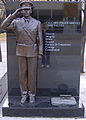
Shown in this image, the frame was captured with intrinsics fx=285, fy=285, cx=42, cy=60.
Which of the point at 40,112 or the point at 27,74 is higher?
the point at 27,74

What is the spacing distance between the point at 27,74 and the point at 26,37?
815 mm

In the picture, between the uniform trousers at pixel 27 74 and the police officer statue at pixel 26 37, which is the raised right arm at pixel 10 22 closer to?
the police officer statue at pixel 26 37

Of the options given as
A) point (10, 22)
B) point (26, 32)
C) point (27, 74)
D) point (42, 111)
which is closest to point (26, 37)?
point (26, 32)

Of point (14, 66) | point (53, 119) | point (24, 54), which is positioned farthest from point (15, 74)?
point (53, 119)

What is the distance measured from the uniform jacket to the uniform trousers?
141mm

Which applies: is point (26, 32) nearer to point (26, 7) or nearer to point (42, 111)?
point (26, 7)

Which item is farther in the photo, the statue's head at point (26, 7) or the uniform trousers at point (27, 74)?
the uniform trousers at point (27, 74)

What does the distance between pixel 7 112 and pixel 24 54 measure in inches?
48.8

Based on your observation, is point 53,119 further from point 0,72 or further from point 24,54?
point 0,72

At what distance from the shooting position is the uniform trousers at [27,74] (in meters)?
5.97

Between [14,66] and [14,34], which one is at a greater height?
[14,34]

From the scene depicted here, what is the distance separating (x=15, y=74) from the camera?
6.53 metres

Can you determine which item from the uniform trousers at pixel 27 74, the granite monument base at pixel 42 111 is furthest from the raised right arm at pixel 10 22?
the granite monument base at pixel 42 111

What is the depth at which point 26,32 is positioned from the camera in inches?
229
